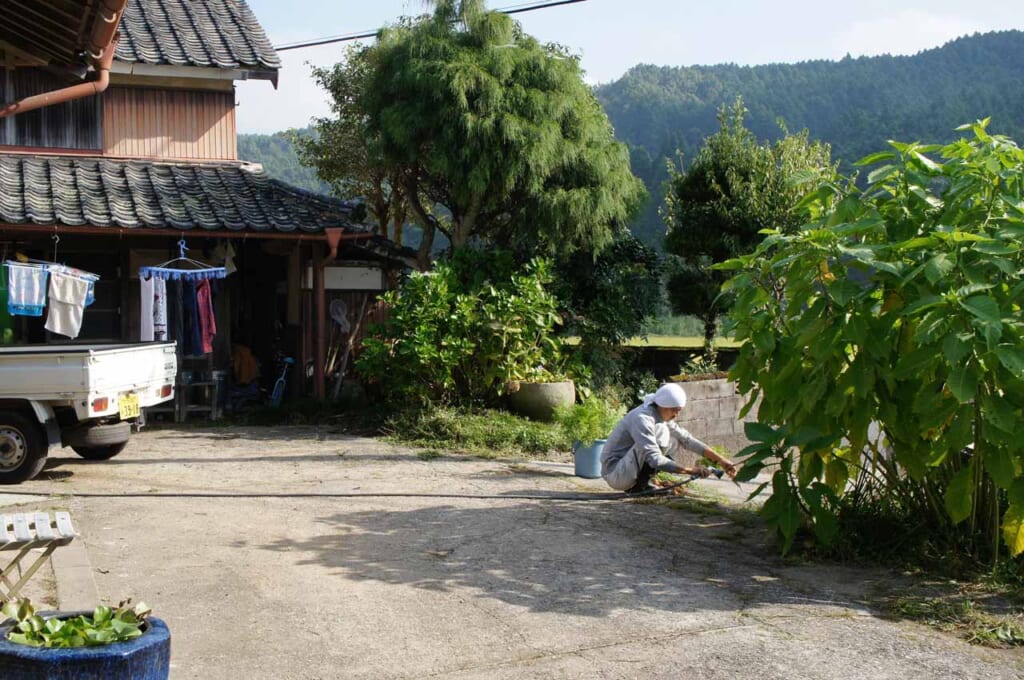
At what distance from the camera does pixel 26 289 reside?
11773 millimetres

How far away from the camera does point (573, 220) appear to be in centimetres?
1506

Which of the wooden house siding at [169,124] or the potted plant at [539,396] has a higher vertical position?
the wooden house siding at [169,124]

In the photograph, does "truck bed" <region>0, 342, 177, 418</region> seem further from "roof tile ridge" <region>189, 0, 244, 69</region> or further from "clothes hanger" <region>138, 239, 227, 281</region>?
"roof tile ridge" <region>189, 0, 244, 69</region>

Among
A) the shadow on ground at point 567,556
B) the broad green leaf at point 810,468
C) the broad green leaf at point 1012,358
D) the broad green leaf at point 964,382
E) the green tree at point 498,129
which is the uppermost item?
the green tree at point 498,129

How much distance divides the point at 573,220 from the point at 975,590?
31.5 ft

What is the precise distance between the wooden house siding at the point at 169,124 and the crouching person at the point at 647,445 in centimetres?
867

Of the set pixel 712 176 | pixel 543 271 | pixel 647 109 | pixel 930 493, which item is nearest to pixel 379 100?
pixel 543 271

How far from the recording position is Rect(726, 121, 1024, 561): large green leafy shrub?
585cm

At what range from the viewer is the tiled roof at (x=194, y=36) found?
1475cm

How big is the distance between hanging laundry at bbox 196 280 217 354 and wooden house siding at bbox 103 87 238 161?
263cm

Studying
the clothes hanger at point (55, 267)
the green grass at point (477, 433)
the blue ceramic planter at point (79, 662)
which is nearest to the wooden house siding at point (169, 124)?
the clothes hanger at point (55, 267)

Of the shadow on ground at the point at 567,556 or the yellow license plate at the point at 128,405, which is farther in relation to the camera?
the yellow license plate at the point at 128,405

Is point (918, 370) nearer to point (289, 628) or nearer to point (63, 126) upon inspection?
point (289, 628)

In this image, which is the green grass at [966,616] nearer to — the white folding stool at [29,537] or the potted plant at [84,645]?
the potted plant at [84,645]
